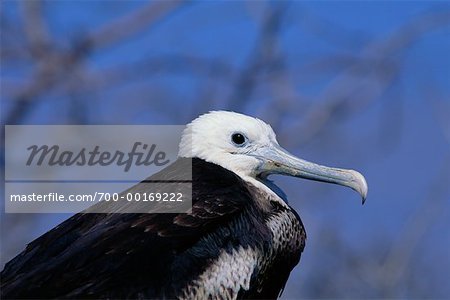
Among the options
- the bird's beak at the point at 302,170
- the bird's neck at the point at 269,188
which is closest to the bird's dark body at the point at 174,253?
the bird's neck at the point at 269,188

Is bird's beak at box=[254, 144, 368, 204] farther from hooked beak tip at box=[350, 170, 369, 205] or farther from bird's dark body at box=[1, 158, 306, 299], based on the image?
bird's dark body at box=[1, 158, 306, 299]

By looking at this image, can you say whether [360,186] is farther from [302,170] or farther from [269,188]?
[269,188]

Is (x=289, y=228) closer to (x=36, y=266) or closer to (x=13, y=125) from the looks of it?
(x=36, y=266)

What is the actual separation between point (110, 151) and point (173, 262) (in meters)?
2.67

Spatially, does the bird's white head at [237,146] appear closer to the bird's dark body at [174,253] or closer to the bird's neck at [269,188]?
the bird's neck at [269,188]

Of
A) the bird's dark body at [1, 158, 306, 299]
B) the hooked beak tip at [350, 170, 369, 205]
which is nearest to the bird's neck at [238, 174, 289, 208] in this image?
the bird's dark body at [1, 158, 306, 299]

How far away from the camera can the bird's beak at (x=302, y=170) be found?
625cm

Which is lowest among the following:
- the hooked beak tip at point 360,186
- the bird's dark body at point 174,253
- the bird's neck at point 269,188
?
the bird's dark body at point 174,253

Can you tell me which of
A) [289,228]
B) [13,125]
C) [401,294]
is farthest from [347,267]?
[289,228]

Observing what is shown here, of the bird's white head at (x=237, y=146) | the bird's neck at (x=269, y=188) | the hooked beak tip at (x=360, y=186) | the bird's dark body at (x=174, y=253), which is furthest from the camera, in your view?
the bird's white head at (x=237, y=146)

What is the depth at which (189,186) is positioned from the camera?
19.3ft

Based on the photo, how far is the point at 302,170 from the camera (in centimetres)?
641

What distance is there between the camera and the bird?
5.29m

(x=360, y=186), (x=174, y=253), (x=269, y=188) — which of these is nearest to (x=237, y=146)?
(x=269, y=188)
